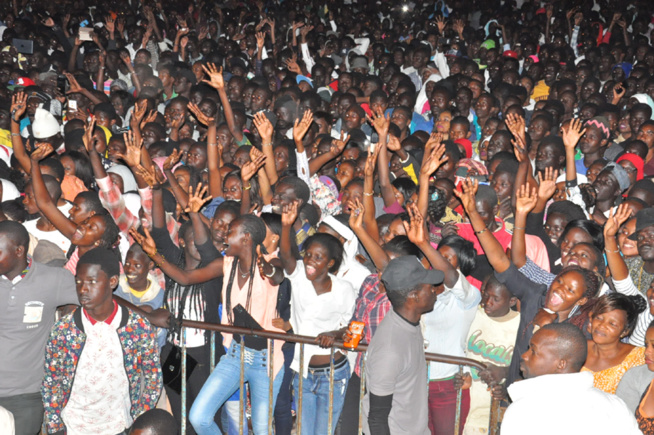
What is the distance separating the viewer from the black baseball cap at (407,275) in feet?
12.2

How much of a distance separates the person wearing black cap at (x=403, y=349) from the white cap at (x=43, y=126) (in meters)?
5.41

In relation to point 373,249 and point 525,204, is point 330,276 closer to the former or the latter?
point 373,249

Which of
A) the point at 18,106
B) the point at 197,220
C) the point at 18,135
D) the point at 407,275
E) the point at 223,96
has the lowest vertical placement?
the point at 407,275

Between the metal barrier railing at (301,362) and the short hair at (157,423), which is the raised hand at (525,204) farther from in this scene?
the short hair at (157,423)

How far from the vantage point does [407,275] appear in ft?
12.2

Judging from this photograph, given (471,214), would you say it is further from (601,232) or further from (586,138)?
(586,138)

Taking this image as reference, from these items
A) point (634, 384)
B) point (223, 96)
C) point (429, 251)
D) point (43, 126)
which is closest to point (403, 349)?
point (429, 251)

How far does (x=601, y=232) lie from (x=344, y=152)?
2.98 metres

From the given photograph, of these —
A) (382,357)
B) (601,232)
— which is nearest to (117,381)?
(382,357)

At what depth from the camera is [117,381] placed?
412cm

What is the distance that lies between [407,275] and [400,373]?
0.51m

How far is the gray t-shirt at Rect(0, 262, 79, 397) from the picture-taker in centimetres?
426

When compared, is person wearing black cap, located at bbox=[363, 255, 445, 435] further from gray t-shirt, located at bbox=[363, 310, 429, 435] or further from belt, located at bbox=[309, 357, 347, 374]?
belt, located at bbox=[309, 357, 347, 374]

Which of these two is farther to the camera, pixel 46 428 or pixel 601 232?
pixel 601 232
